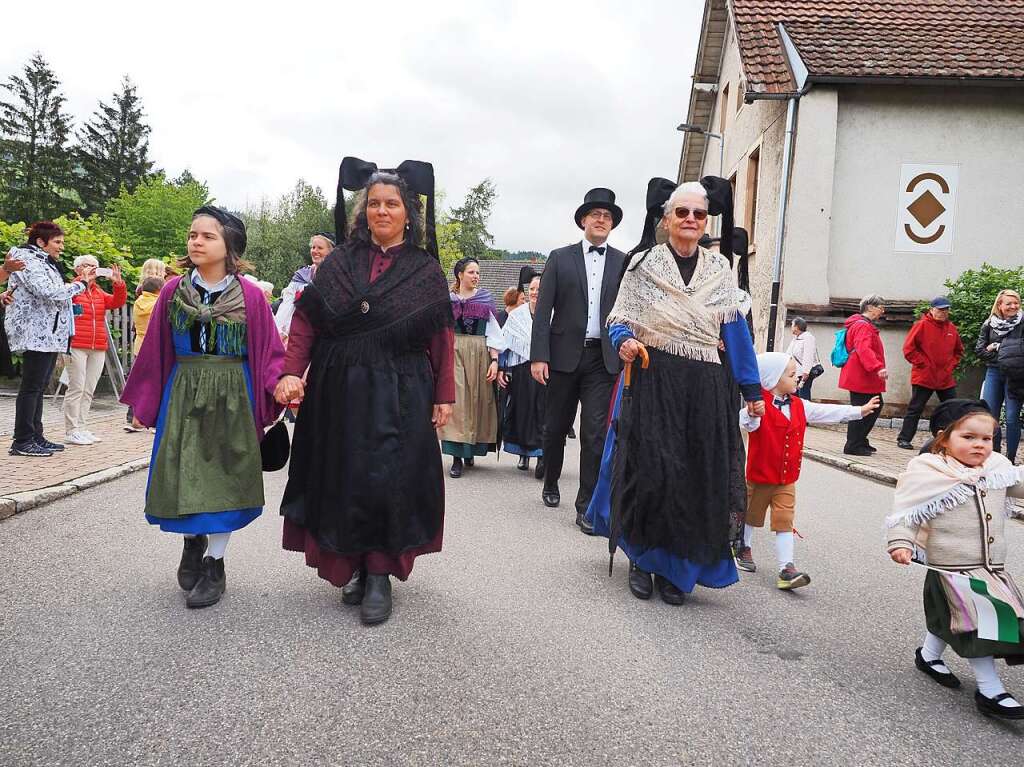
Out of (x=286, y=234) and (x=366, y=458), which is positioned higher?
(x=286, y=234)

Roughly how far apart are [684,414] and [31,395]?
607 centimetres

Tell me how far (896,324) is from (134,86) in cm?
5639

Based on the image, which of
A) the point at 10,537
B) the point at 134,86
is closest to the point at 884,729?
the point at 10,537

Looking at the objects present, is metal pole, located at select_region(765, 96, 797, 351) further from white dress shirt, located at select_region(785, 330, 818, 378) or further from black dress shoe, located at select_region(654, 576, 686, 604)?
black dress shoe, located at select_region(654, 576, 686, 604)

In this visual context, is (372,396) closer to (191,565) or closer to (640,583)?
(191,565)

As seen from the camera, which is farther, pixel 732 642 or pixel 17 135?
pixel 17 135

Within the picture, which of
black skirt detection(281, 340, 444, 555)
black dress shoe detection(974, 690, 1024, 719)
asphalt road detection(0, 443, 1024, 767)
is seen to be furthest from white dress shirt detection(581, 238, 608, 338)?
black dress shoe detection(974, 690, 1024, 719)

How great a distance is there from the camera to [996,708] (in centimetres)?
269

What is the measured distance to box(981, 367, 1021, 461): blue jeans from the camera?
8641mm

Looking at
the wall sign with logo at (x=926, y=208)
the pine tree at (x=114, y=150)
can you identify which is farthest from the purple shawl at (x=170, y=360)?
the pine tree at (x=114, y=150)

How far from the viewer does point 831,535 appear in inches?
219

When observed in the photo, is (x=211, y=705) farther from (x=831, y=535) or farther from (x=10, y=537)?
(x=831, y=535)

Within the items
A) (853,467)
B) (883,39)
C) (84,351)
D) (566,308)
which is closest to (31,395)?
(84,351)

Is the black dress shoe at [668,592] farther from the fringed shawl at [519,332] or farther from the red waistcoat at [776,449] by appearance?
the fringed shawl at [519,332]
